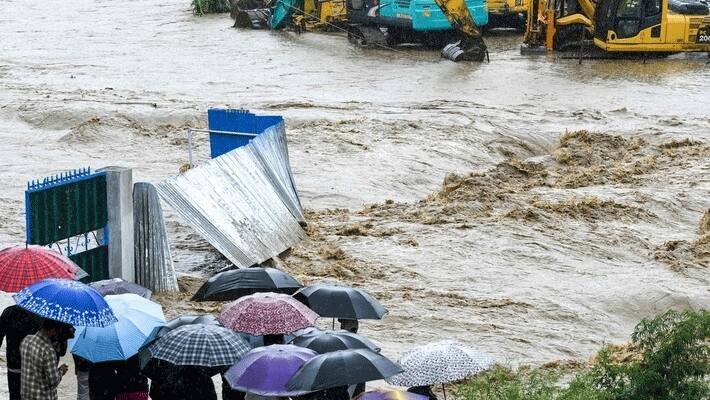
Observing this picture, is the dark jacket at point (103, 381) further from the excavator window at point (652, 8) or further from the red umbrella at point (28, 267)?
the excavator window at point (652, 8)

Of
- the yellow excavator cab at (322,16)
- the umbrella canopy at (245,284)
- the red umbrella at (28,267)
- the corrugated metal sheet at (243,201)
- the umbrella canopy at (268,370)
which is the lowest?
the yellow excavator cab at (322,16)

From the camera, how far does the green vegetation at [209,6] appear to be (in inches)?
1848

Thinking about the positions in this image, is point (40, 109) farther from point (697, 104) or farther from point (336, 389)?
point (336, 389)

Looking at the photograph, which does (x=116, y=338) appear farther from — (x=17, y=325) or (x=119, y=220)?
(x=119, y=220)

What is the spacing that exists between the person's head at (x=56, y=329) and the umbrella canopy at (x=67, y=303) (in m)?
0.05

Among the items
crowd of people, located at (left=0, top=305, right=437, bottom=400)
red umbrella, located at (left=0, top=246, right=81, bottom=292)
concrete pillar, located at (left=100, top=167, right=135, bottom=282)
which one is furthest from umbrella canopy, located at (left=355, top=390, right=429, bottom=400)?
concrete pillar, located at (left=100, top=167, right=135, bottom=282)

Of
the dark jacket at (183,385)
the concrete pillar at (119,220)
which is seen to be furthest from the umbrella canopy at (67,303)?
the concrete pillar at (119,220)

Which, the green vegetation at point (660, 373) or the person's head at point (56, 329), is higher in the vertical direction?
the person's head at point (56, 329)

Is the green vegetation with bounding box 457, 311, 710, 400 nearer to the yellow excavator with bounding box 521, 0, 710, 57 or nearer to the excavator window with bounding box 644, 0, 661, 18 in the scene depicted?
the yellow excavator with bounding box 521, 0, 710, 57

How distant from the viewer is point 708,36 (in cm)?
3284

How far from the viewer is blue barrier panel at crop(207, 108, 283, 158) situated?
663 inches

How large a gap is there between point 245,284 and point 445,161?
11.3m

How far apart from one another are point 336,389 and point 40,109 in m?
18.8

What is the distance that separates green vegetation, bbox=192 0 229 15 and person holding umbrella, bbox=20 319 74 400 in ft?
132
